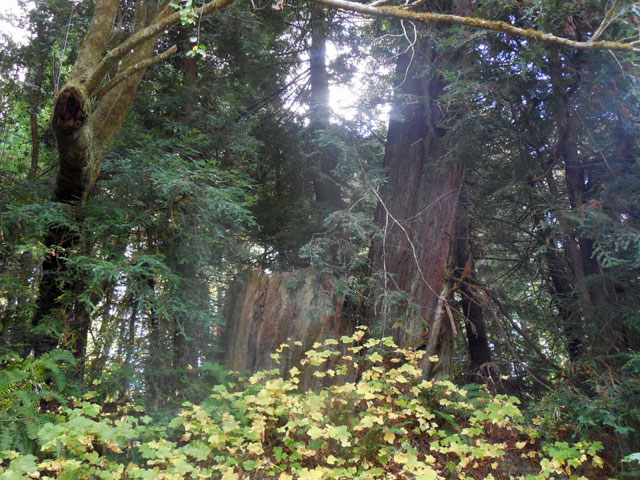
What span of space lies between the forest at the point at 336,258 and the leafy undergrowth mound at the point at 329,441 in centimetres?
3

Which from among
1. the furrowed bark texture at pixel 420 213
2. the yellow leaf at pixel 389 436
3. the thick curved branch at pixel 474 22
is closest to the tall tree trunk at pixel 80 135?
the thick curved branch at pixel 474 22

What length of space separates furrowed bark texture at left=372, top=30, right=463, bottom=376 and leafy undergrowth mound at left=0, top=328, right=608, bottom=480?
0.86 meters

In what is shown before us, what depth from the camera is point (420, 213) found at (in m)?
6.02

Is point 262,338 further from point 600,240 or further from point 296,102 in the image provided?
point 296,102

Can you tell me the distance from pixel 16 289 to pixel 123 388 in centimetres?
160

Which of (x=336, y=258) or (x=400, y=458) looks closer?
(x=400, y=458)

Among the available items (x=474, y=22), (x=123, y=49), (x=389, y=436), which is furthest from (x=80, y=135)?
(x=389, y=436)

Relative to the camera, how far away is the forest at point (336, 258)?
404 cm

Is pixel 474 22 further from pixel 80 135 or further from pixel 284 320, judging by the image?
pixel 284 320

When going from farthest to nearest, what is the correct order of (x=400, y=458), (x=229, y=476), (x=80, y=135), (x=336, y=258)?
(x=336, y=258), (x=80, y=135), (x=400, y=458), (x=229, y=476)

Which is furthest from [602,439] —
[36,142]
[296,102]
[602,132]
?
[36,142]

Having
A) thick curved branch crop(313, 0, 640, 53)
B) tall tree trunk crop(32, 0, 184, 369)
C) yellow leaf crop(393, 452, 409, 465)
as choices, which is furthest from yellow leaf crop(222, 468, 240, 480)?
thick curved branch crop(313, 0, 640, 53)

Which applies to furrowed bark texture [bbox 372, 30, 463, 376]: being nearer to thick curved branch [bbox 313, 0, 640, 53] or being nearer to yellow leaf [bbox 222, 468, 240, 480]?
thick curved branch [bbox 313, 0, 640, 53]

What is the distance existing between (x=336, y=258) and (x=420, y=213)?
1325mm
